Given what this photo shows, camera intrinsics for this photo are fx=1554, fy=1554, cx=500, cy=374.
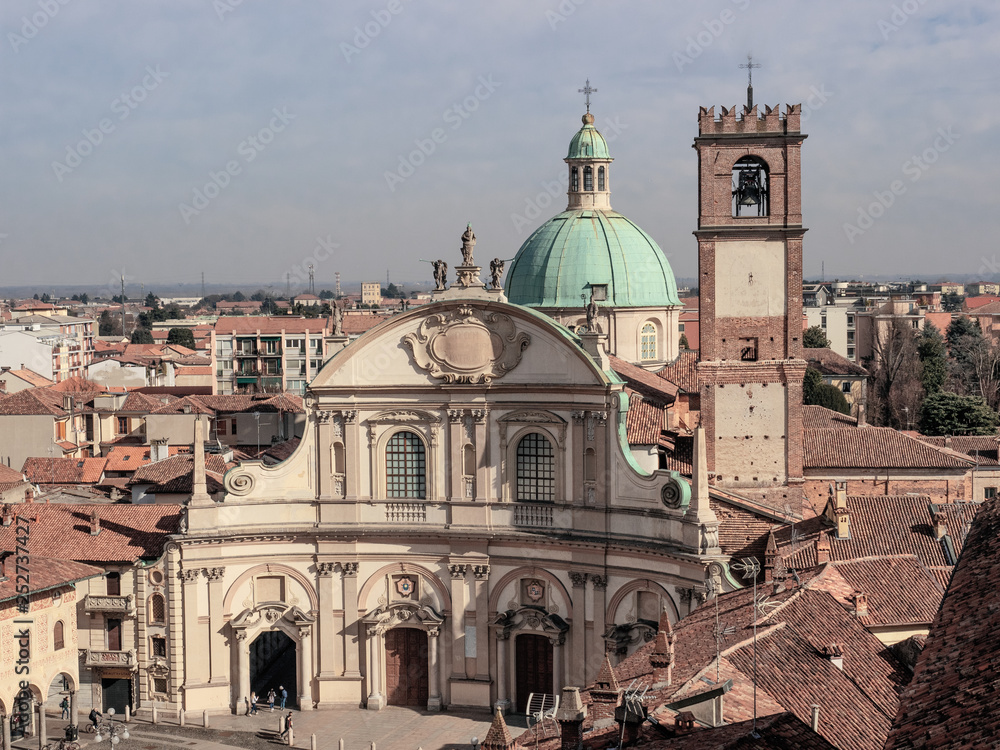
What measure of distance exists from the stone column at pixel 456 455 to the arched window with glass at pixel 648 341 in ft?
79.4

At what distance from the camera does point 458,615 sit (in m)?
47.7

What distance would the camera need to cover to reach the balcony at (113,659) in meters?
48.5

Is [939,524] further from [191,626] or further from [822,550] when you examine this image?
[191,626]

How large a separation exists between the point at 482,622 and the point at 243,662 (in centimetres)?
741

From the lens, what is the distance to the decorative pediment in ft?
155

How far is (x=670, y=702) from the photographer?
1030 inches

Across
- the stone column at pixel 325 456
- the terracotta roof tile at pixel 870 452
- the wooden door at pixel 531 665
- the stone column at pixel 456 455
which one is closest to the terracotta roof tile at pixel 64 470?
the stone column at pixel 325 456

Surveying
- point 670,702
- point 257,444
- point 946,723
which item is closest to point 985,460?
point 257,444

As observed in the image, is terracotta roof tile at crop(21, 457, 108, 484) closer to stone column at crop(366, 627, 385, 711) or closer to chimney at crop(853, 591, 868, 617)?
stone column at crop(366, 627, 385, 711)

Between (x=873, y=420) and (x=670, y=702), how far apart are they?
280 feet

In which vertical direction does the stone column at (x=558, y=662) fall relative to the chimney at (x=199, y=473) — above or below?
below

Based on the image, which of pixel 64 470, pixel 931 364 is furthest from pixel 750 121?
pixel 931 364

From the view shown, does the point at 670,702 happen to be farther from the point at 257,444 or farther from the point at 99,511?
the point at 257,444

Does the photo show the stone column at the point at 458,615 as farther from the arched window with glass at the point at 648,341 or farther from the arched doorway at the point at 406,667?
the arched window with glass at the point at 648,341
